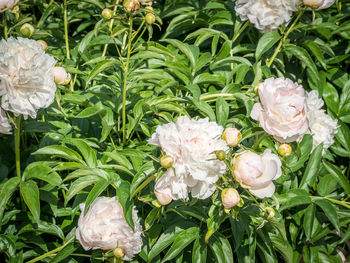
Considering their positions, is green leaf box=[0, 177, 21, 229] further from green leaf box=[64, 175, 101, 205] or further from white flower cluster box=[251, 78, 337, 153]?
white flower cluster box=[251, 78, 337, 153]

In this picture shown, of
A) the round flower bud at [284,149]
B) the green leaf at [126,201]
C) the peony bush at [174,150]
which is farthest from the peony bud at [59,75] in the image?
the round flower bud at [284,149]

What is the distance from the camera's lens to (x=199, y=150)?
3.43ft

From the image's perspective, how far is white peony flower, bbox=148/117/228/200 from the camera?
3.40ft

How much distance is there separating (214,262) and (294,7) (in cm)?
111

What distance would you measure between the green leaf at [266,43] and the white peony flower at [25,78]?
891mm

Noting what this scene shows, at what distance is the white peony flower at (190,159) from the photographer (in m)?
1.04

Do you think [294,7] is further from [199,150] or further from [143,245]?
[143,245]

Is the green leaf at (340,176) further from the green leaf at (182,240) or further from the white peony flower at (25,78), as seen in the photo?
the white peony flower at (25,78)

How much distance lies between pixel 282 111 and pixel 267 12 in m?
0.79

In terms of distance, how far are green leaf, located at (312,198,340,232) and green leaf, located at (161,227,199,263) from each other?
47 centimetres

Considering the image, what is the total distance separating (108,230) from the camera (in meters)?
1.25

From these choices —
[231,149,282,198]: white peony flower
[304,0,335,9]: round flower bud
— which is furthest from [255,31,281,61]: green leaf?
[231,149,282,198]: white peony flower

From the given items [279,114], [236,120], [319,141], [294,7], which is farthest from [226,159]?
[294,7]

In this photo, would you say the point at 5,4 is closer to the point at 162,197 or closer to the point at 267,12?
the point at 162,197
